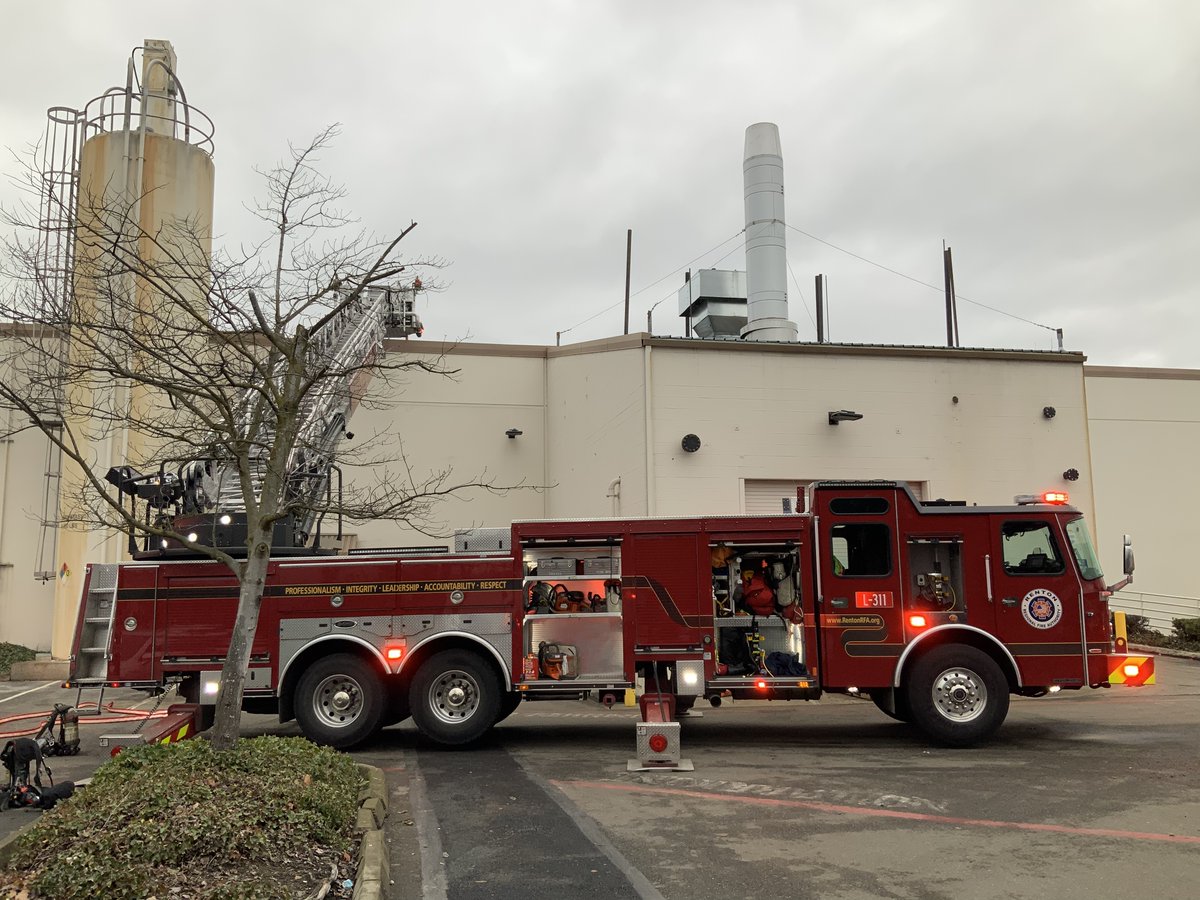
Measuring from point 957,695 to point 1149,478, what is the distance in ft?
50.6

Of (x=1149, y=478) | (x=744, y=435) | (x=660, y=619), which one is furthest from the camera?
(x=1149, y=478)

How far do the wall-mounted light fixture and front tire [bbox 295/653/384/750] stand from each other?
11316 millimetres

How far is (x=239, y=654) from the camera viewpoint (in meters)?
7.41

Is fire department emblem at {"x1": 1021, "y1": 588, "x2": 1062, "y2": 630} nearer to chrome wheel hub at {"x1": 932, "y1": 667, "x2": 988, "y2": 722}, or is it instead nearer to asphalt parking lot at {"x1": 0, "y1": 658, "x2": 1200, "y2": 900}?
chrome wheel hub at {"x1": 932, "y1": 667, "x2": 988, "y2": 722}

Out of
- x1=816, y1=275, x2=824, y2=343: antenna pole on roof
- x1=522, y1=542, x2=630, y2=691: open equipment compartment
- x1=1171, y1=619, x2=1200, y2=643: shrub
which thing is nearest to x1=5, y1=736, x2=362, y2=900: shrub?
x1=522, y1=542, x2=630, y2=691: open equipment compartment

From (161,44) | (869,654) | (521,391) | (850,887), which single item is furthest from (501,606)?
(161,44)

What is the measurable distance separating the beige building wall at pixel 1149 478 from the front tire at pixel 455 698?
664 inches

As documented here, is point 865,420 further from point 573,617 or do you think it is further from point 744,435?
point 573,617

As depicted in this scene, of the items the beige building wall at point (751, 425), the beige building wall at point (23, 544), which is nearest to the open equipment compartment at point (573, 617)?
the beige building wall at point (751, 425)

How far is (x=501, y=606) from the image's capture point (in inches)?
424

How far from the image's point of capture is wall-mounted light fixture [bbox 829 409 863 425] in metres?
18.8

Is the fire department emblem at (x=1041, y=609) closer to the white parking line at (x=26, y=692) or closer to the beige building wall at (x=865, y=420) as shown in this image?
the beige building wall at (x=865, y=420)

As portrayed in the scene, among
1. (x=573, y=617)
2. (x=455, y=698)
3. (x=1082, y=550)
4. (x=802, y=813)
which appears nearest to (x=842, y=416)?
(x=1082, y=550)

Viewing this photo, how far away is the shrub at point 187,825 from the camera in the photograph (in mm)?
5055
